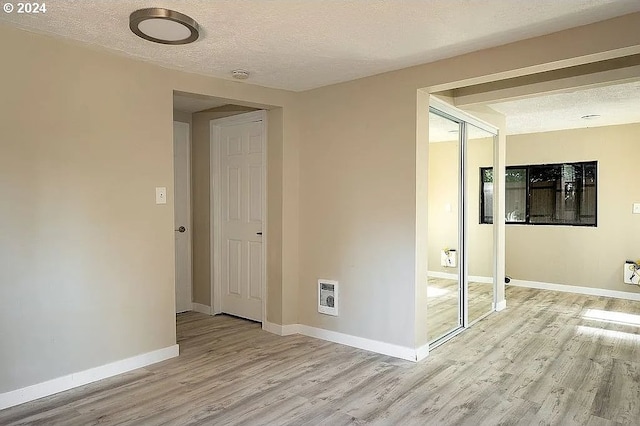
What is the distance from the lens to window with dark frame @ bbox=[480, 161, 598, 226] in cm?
595

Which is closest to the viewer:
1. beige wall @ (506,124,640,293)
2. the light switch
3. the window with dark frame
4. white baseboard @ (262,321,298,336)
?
the light switch

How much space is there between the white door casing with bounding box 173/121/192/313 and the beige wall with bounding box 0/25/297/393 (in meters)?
1.46

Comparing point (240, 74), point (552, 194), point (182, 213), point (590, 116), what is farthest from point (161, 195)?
point (552, 194)

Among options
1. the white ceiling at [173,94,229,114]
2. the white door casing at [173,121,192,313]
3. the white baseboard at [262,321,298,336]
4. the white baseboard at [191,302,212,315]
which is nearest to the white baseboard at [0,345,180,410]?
the white baseboard at [262,321,298,336]

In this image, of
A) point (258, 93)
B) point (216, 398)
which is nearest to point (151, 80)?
point (258, 93)

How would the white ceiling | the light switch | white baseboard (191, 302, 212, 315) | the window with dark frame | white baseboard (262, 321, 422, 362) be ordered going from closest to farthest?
1. the light switch
2. white baseboard (262, 321, 422, 362)
3. the white ceiling
4. white baseboard (191, 302, 212, 315)
5. the window with dark frame

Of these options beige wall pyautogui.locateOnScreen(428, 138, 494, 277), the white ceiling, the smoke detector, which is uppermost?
the smoke detector

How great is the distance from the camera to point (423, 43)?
9.31 feet

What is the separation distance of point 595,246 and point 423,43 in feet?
15.3

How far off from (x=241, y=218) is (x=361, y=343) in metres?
1.85

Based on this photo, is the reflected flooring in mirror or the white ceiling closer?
the reflected flooring in mirror

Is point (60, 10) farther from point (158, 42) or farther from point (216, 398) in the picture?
point (216, 398)

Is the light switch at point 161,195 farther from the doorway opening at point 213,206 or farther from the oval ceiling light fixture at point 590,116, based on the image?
the oval ceiling light fixture at point 590,116

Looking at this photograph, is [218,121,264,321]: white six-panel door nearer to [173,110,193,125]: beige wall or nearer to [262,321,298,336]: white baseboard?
[262,321,298,336]: white baseboard
